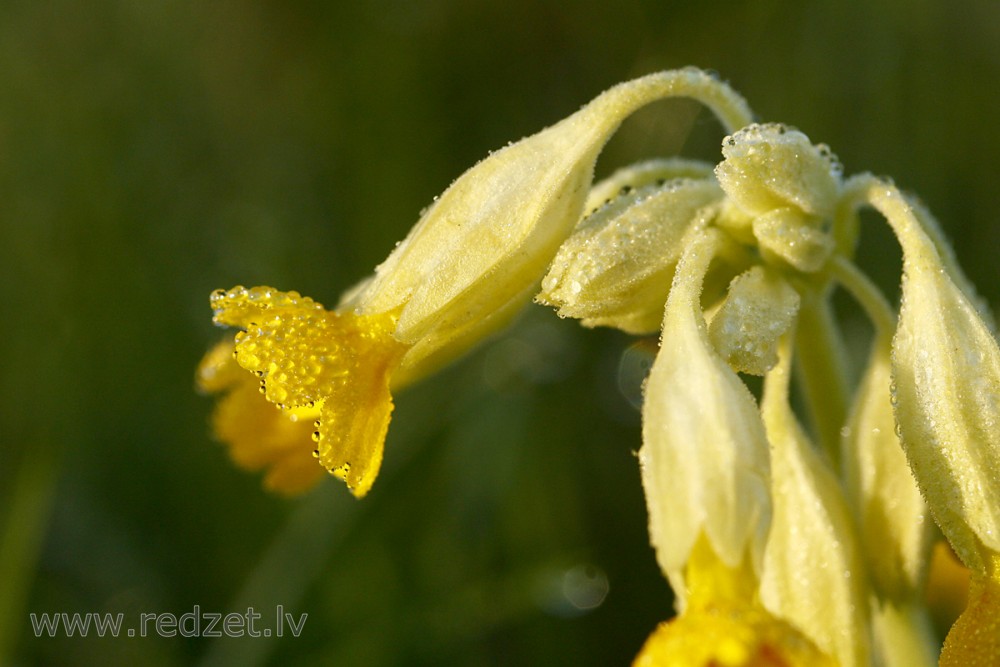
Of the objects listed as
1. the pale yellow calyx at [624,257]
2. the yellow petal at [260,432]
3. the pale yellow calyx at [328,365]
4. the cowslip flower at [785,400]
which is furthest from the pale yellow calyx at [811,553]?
the yellow petal at [260,432]

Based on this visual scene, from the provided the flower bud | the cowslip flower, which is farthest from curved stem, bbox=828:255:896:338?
the flower bud

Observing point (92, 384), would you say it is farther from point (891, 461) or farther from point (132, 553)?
point (891, 461)

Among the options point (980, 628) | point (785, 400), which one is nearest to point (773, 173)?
point (785, 400)

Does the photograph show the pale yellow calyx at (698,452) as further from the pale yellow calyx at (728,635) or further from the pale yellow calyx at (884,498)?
the pale yellow calyx at (884,498)

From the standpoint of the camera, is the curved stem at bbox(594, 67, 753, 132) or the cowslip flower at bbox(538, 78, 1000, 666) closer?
the cowslip flower at bbox(538, 78, 1000, 666)

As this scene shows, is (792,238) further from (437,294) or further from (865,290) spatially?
(437,294)

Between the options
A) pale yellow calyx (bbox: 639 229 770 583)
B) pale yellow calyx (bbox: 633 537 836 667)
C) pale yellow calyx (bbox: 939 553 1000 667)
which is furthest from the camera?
pale yellow calyx (bbox: 939 553 1000 667)

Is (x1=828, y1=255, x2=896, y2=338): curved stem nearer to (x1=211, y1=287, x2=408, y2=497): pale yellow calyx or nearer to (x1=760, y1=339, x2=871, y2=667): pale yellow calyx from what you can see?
(x1=760, y1=339, x2=871, y2=667): pale yellow calyx
